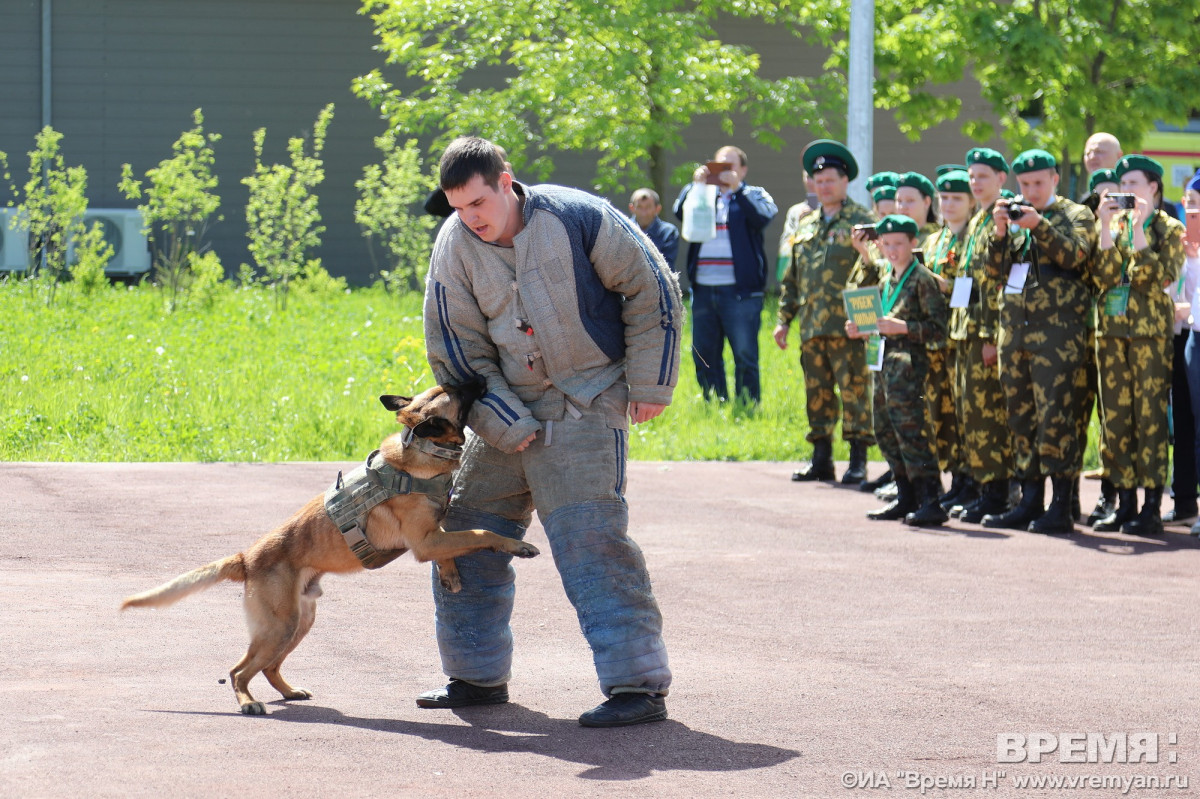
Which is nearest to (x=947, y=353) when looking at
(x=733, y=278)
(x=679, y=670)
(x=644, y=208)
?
(x=733, y=278)

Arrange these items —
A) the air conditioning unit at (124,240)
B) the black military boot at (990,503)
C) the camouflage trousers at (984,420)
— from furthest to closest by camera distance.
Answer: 1. the air conditioning unit at (124,240)
2. the black military boot at (990,503)
3. the camouflage trousers at (984,420)

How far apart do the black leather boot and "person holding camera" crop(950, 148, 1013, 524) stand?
1469 mm

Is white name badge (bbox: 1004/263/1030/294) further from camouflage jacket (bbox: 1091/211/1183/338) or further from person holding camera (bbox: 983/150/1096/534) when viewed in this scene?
camouflage jacket (bbox: 1091/211/1183/338)

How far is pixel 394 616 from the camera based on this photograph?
276 inches

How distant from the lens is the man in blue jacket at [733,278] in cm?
1368

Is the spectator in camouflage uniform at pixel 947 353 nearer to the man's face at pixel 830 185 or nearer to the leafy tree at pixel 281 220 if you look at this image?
the man's face at pixel 830 185

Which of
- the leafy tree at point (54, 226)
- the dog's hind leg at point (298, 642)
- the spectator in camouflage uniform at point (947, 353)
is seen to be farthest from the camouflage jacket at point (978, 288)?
the leafy tree at point (54, 226)

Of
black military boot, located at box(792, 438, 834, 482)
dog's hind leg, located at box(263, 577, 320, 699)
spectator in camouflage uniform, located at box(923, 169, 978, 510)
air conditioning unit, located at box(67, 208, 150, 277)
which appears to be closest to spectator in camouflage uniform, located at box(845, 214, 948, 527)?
spectator in camouflage uniform, located at box(923, 169, 978, 510)

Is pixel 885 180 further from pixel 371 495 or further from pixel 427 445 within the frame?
pixel 371 495

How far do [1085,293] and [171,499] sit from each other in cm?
599

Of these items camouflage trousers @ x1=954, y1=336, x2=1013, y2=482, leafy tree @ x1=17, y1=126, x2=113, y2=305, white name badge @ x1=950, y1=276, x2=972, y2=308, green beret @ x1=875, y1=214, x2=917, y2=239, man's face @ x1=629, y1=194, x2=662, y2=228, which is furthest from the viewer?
leafy tree @ x1=17, y1=126, x2=113, y2=305

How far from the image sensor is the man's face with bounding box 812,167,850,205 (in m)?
11.3

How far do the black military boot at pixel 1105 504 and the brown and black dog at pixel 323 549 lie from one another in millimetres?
5695

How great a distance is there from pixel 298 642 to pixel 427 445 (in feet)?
2.95
